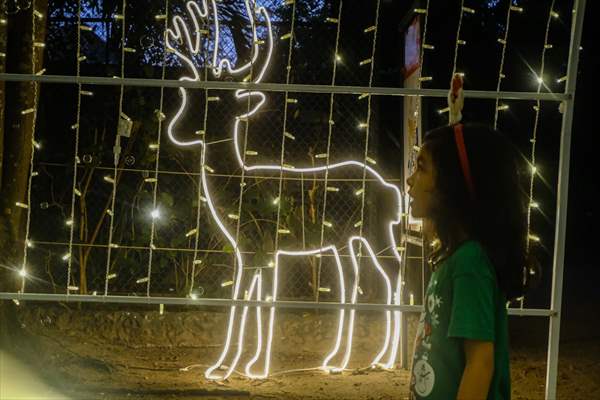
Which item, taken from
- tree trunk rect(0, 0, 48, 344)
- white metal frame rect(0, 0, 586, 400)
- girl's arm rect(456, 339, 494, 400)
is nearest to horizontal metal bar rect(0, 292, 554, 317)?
white metal frame rect(0, 0, 586, 400)

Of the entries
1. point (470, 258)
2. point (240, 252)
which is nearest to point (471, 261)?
point (470, 258)

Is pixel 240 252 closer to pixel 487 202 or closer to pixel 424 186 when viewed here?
pixel 424 186

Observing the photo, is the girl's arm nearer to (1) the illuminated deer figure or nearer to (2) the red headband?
(2) the red headband

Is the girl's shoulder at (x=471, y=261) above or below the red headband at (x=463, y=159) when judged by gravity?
below

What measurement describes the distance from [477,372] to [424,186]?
0.52m

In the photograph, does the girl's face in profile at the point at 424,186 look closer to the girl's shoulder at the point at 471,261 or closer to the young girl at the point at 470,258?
the young girl at the point at 470,258

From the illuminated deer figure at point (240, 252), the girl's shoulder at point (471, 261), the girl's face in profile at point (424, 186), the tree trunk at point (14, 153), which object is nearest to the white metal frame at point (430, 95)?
the girl's face in profile at point (424, 186)

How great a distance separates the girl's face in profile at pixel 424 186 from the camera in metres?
1.76

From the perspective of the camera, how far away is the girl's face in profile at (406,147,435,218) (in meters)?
1.76

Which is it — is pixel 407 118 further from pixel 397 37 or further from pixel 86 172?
pixel 86 172

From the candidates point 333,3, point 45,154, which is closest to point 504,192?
point 333,3

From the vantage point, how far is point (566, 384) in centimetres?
499

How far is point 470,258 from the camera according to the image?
1623 mm

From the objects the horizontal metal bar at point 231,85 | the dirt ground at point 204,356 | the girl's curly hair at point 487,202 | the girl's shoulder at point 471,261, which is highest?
the horizontal metal bar at point 231,85
